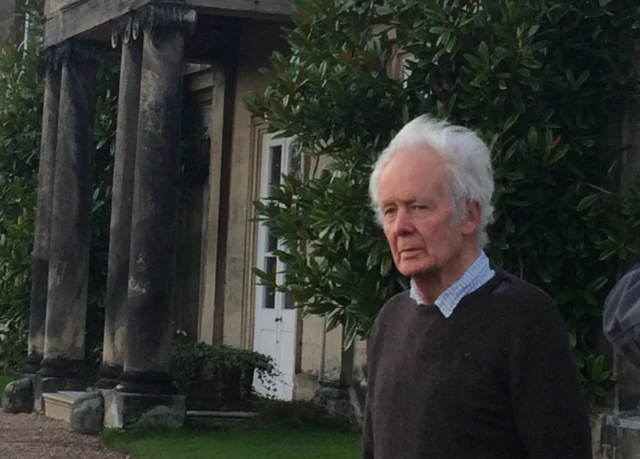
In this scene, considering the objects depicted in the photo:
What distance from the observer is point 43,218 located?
1475 centimetres

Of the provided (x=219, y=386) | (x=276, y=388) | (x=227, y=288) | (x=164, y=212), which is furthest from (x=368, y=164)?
(x=227, y=288)

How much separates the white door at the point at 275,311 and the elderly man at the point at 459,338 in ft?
34.6

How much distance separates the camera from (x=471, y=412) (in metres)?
2.96

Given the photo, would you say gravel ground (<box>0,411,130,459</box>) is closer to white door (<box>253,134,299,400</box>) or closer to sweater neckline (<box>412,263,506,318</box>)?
white door (<box>253,134,299,400</box>)

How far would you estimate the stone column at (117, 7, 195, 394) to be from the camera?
11789 mm

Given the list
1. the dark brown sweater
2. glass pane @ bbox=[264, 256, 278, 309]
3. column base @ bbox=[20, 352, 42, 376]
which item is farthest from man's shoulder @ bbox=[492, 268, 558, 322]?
column base @ bbox=[20, 352, 42, 376]

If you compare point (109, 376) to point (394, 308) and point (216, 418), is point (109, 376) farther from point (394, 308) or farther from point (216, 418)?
point (394, 308)

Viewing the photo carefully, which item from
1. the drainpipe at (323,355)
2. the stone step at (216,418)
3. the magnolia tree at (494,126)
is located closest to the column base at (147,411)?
the stone step at (216,418)

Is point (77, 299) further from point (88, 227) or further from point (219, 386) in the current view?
point (219, 386)

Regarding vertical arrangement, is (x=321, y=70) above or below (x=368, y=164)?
above

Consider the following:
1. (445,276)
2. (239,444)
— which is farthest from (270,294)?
(445,276)

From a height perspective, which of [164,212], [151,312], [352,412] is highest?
[164,212]

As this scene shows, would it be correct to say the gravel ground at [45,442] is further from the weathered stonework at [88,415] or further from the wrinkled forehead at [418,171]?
the wrinkled forehead at [418,171]

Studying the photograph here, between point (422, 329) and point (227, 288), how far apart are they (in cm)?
1238
